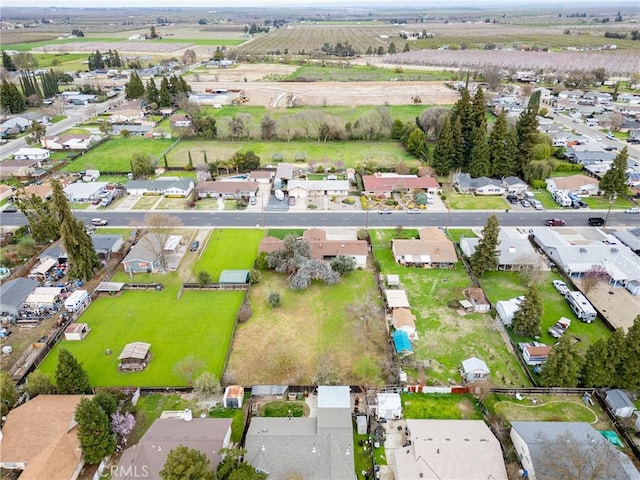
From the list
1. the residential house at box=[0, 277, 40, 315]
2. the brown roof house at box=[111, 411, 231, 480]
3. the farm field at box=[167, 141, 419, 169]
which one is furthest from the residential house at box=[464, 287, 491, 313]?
the residential house at box=[0, 277, 40, 315]

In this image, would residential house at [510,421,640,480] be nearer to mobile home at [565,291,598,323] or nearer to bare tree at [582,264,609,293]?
mobile home at [565,291,598,323]

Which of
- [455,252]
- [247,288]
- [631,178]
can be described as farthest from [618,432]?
[631,178]

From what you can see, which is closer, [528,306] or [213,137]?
[528,306]

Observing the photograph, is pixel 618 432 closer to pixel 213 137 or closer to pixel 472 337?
pixel 472 337

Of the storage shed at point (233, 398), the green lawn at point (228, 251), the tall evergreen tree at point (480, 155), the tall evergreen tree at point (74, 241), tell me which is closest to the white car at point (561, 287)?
the tall evergreen tree at point (480, 155)

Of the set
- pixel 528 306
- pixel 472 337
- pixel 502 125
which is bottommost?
pixel 472 337

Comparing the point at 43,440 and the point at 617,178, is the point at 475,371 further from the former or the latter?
the point at 617,178

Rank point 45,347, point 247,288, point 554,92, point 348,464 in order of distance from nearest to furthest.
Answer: point 348,464 < point 45,347 < point 247,288 < point 554,92

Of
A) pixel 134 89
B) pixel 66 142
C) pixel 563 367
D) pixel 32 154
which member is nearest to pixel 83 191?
pixel 32 154
